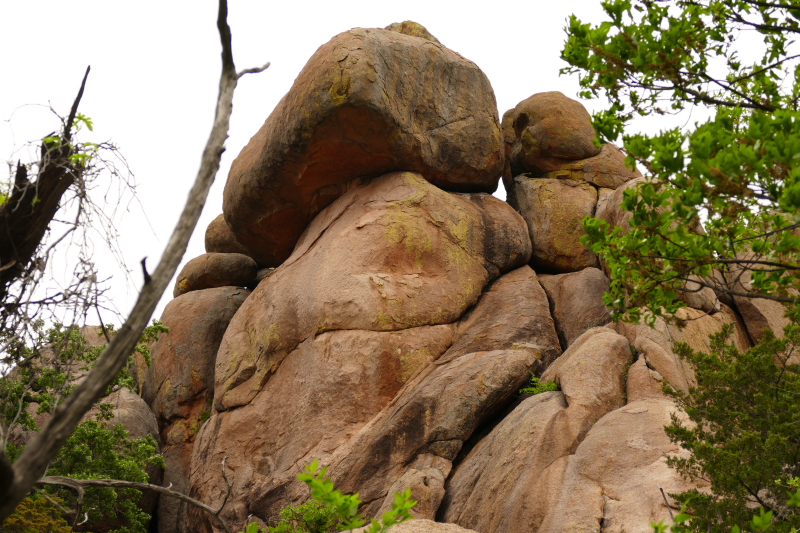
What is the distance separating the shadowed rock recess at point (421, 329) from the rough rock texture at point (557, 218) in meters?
0.06

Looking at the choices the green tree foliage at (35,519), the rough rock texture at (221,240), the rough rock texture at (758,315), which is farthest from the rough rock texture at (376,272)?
the rough rock texture at (221,240)

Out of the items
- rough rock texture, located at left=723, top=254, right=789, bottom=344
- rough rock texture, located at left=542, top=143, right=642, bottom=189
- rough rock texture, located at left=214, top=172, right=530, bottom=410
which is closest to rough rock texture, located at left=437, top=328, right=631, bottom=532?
rough rock texture, located at left=214, top=172, right=530, bottom=410

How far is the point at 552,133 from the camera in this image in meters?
20.0

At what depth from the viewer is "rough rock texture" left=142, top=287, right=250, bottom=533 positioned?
Answer: 60.0 ft

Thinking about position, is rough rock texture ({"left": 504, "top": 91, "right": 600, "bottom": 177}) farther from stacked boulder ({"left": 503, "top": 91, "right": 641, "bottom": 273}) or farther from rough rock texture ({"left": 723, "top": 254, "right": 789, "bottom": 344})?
rough rock texture ({"left": 723, "top": 254, "right": 789, "bottom": 344})

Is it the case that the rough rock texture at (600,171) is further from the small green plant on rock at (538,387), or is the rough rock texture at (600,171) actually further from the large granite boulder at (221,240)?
the large granite boulder at (221,240)

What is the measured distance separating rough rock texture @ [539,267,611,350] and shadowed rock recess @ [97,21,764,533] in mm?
56

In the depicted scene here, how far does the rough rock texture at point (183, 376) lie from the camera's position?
18.3m

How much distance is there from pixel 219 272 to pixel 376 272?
9.44 m

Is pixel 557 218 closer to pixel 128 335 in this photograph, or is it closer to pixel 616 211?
pixel 616 211

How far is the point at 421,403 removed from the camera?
12.2 metres

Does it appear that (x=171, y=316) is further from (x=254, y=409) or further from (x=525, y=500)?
(x=525, y=500)

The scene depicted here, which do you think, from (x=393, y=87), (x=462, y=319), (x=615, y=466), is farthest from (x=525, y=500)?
(x=393, y=87)

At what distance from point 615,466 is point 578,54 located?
6.01m
